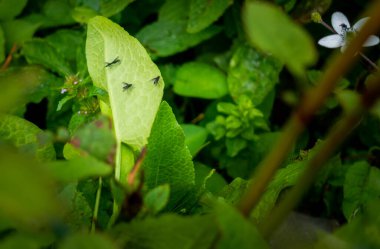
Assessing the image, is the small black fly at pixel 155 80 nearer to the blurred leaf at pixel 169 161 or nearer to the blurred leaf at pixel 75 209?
the blurred leaf at pixel 169 161

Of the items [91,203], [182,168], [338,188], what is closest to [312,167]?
[182,168]

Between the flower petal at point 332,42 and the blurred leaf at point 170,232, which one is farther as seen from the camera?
the flower petal at point 332,42

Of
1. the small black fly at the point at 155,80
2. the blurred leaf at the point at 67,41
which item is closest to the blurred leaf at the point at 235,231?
the small black fly at the point at 155,80

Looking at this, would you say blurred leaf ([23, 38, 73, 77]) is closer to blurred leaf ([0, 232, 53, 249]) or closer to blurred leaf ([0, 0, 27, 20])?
blurred leaf ([0, 0, 27, 20])

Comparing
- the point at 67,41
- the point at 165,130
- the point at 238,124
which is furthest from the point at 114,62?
the point at 67,41

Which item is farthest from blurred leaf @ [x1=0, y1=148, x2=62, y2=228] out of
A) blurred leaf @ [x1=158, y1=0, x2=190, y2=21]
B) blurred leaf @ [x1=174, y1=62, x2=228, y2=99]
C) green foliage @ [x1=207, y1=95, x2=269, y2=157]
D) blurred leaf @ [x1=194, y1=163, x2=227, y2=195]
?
blurred leaf @ [x1=158, y1=0, x2=190, y2=21]

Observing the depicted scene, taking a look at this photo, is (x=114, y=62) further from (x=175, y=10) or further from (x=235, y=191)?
(x=175, y=10)

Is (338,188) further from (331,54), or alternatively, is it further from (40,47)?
(40,47)
